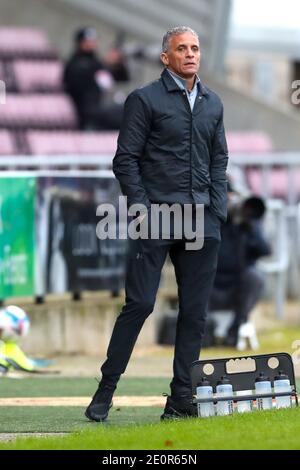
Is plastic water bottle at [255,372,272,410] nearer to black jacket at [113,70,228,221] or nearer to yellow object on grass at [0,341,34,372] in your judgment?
black jacket at [113,70,228,221]

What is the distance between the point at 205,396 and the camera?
858 cm

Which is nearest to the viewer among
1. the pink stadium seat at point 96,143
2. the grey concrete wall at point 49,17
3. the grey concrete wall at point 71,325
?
the grey concrete wall at point 71,325

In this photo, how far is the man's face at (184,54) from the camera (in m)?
8.61

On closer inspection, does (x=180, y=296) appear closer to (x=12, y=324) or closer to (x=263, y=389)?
(x=263, y=389)

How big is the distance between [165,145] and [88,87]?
13.2 meters

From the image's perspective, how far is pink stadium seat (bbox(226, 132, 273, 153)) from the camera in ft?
73.5

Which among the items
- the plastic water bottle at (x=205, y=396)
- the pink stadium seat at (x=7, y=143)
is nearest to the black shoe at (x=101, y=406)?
the plastic water bottle at (x=205, y=396)

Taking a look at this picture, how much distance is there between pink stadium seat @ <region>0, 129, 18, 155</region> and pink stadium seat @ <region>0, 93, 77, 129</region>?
41cm

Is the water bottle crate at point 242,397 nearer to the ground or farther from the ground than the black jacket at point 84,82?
nearer to the ground

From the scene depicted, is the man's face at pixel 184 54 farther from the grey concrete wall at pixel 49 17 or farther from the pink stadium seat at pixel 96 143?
the grey concrete wall at pixel 49 17

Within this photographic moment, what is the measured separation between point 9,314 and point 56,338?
1685 millimetres

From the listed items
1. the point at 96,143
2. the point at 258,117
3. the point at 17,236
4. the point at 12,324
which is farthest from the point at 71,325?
the point at 258,117

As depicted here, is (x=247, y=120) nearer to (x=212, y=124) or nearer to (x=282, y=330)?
(x=282, y=330)

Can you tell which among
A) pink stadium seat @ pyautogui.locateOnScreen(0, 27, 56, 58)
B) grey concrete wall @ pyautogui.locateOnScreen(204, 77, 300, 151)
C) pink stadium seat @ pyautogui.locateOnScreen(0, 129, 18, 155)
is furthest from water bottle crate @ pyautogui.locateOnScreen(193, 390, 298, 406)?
grey concrete wall @ pyautogui.locateOnScreen(204, 77, 300, 151)
